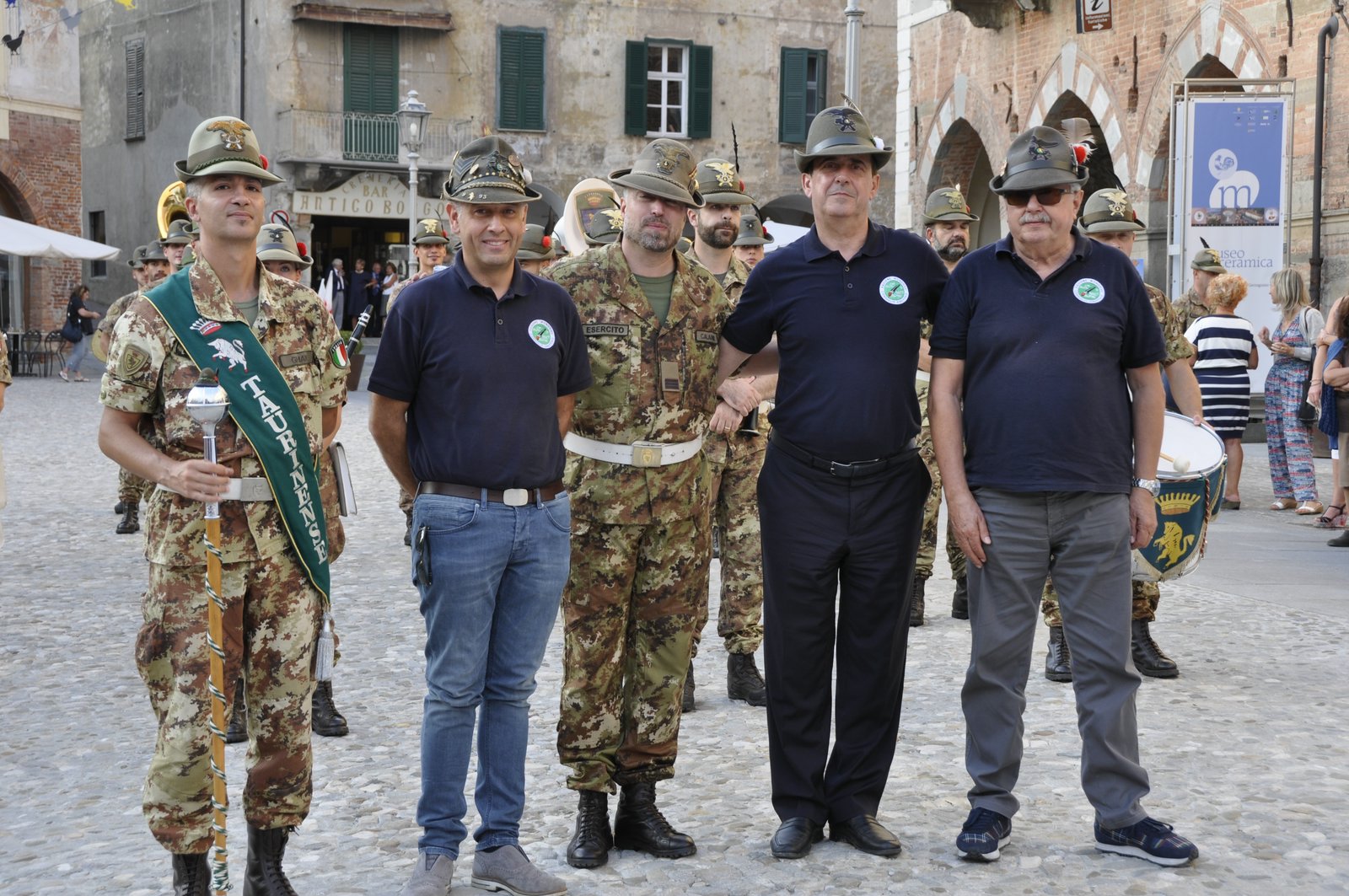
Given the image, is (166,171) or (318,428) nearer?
(318,428)

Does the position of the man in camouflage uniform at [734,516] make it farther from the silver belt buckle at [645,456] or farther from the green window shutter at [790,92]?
the green window shutter at [790,92]

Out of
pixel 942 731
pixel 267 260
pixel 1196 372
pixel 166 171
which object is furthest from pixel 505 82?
pixel 942 731

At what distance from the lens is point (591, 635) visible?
534 centimetres

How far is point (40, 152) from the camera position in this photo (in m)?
35.7

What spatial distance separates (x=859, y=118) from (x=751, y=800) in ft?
7.67

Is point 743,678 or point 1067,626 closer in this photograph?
point 1067,626

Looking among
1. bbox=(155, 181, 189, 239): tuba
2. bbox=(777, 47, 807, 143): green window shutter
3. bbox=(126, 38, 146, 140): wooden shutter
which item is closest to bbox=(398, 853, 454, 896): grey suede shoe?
bbox=(155, 181, 189, 239): tuba

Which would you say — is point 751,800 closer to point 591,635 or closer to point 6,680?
point 591,635

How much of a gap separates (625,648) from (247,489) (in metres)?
1.48

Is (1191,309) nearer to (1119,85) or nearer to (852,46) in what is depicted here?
(1119,85)

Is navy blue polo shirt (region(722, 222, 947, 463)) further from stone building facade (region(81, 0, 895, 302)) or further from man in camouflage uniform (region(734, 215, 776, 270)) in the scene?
stone building facade (region(81, 0, 895, 302))

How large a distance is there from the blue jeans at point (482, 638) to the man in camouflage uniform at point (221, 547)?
1.16 ft

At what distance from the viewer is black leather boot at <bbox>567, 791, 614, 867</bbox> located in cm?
515

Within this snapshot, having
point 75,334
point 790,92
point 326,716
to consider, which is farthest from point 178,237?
point 790,92
